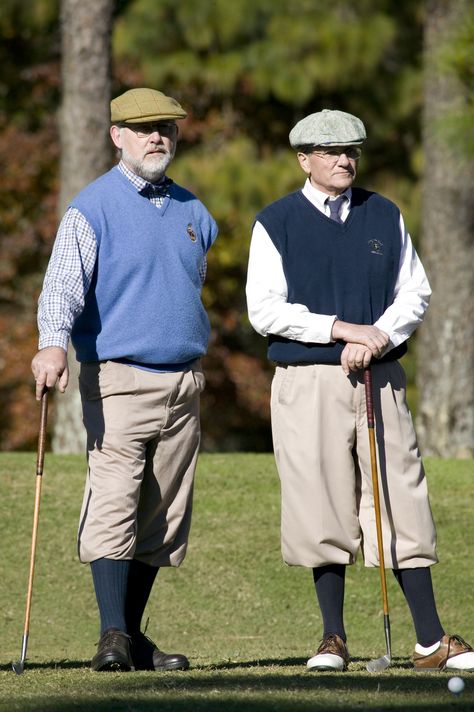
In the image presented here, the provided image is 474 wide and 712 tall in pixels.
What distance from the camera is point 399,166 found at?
19219 millimetres

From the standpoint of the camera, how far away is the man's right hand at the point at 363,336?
16.5 feet

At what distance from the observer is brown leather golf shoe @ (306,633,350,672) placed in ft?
16.5

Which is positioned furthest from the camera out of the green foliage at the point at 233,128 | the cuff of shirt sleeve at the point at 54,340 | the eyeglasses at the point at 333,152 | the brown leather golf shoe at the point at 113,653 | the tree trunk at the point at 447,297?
the green foliage at the point at 233,128

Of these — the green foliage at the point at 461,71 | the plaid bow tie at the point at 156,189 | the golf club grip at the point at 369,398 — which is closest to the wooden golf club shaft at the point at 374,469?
the golf club grip at the point at 369,398

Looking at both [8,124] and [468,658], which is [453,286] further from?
[468,658]

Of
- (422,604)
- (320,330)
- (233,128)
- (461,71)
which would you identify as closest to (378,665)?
(422,604)

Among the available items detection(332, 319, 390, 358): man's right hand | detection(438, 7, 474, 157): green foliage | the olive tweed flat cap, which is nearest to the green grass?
detection(332, 319, 390, 358): man's right hand

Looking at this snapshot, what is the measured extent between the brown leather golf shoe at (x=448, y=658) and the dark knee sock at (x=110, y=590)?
41.0 inches

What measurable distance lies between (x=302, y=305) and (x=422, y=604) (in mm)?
1123

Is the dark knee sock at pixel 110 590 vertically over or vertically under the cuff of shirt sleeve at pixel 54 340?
under

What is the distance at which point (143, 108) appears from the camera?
Result: 5281mm

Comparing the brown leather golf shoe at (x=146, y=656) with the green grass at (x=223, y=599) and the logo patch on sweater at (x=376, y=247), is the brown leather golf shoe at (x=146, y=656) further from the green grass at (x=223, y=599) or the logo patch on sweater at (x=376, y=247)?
the logo patch on sweater at (x=376, y=247)

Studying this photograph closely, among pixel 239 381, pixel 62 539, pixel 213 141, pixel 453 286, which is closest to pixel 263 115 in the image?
pixel 213 141

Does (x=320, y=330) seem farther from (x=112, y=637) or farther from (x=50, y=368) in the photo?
(x=112, y=637)
